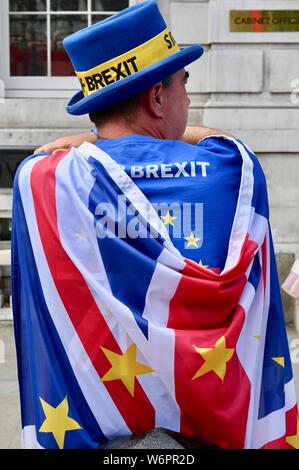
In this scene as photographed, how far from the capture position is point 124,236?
184cm

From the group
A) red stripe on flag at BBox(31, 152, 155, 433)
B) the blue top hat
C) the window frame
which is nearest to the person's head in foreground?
the blue top hat

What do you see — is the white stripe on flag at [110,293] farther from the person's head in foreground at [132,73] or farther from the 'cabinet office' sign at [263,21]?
the 'cabinet office' sign at [263,21]

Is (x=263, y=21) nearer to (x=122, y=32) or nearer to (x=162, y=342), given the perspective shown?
(x=122, y=32)

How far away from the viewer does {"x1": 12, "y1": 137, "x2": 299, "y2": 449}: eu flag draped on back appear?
1788 millimetres

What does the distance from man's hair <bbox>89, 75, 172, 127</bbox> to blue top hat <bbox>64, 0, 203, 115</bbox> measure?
0.07 ft

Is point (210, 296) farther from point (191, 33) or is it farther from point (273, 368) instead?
point (191, 33)

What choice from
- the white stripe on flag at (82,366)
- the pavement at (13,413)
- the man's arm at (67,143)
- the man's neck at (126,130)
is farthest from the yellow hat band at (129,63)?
the pavement at (13,413)

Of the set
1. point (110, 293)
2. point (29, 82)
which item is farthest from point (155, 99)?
point (29, 82)

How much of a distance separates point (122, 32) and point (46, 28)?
649 cm

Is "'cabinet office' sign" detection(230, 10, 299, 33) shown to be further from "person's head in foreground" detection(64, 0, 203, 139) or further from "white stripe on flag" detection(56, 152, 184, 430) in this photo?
"white stripe on flag" detection(56, 152, 184, 430)

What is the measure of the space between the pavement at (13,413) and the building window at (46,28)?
2649 millimetres

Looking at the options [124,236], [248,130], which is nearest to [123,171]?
[124,236]

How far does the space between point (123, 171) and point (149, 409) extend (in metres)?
0.54

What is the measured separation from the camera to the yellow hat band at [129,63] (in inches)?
76.9
